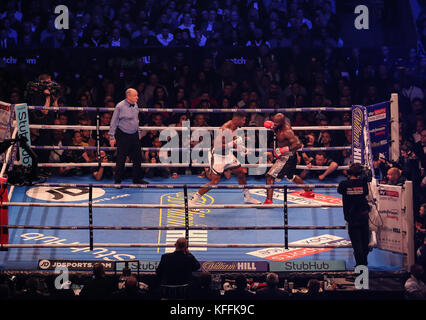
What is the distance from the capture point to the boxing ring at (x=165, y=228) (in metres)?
7.49

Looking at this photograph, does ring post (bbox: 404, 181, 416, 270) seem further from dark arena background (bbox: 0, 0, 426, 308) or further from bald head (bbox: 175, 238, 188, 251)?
bald head (bbox: 175, 238, 188, 251)

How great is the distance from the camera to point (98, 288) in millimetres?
6605

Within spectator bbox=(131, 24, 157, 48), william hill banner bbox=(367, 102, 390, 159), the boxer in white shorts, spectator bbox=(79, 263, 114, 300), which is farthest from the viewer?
spectator bbox=(131, 24, 157, 48)

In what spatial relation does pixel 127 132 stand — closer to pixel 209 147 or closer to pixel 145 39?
pixel 209 147

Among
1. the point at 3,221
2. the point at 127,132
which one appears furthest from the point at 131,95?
the point at 3,221

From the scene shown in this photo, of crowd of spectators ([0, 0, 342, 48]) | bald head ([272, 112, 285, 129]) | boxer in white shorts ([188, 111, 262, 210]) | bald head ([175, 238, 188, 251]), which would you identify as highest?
crowd of spectators ([0, 0, 342, 48])

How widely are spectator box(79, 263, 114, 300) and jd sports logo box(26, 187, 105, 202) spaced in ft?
10.4

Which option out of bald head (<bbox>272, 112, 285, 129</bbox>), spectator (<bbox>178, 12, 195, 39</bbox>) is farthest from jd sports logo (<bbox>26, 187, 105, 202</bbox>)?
spectator (<bbox>178, 12, 195, 39</bbox>)

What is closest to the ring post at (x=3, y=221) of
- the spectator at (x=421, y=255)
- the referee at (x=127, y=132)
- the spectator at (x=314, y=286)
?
the referee at (x=127, y=132)

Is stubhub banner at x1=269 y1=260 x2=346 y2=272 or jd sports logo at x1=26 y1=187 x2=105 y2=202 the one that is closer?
stubhub banner at x1=269 y1=260 x2=346 y2=272

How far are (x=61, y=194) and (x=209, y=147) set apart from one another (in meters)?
2.42

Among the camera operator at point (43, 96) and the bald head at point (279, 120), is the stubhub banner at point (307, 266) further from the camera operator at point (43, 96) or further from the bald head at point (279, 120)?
the camera operator at point (43, 96)

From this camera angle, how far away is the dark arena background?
7441 millimetres
